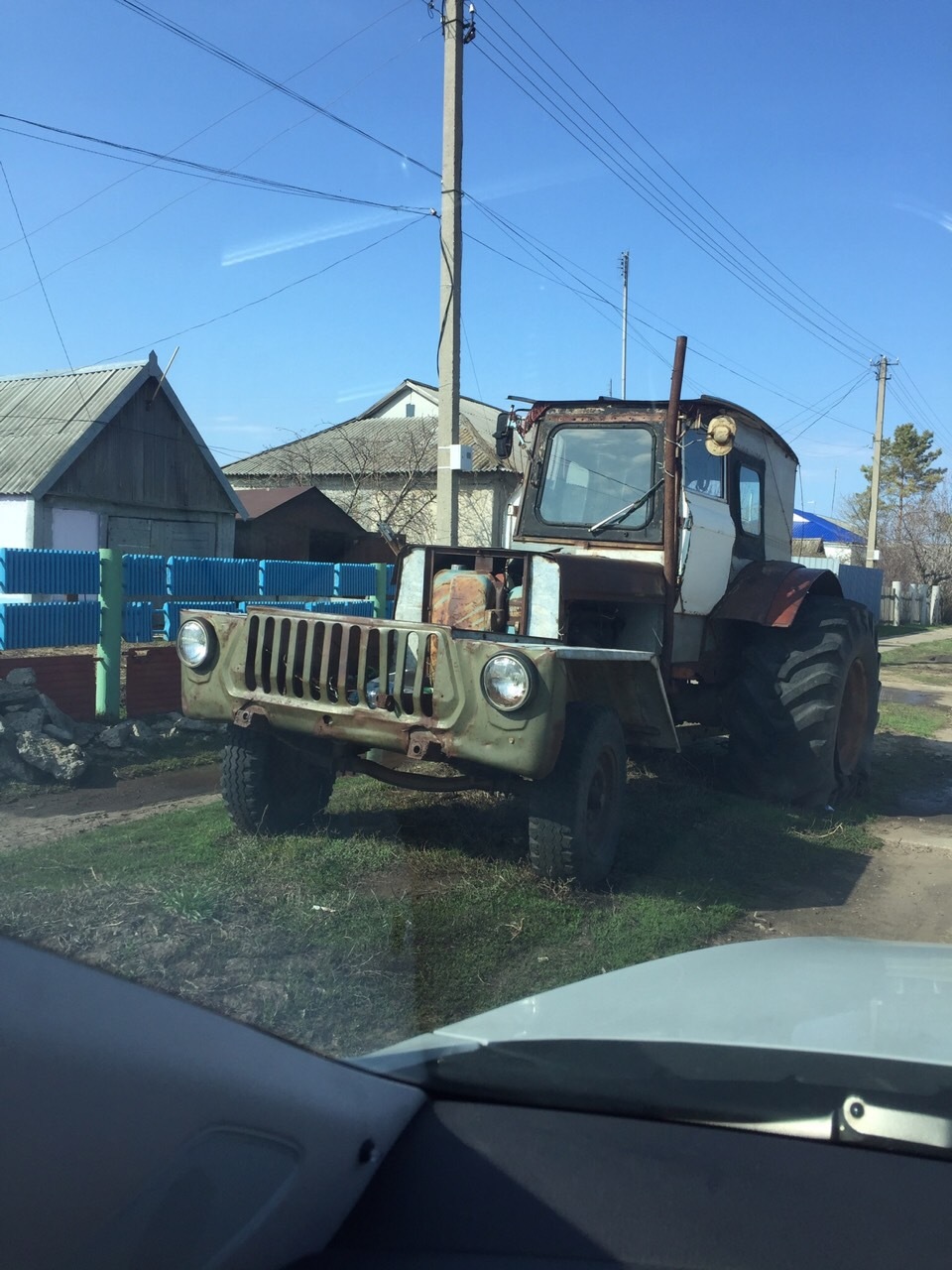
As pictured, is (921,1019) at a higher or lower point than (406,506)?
lower

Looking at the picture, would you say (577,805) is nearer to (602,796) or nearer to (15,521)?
(602,796)

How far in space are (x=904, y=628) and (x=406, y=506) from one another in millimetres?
19411

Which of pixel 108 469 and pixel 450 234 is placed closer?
pixel 450 234

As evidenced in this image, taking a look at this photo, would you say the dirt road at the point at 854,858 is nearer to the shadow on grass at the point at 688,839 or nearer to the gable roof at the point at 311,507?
the shadow on grass at the point at 688,839

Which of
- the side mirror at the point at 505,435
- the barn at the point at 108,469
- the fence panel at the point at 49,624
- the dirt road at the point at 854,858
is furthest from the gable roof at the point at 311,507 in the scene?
the side mirror at the point at 505,435

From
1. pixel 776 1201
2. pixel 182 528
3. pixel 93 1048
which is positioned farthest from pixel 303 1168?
pixel 182 528

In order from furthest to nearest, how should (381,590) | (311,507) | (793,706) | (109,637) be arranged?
(311,507)
(381,590)
(109,637)
(793,706)

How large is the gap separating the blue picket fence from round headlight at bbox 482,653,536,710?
8.18ft

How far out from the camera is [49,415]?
19.8 metres

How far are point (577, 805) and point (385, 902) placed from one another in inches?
38.2

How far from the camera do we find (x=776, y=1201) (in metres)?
1.70

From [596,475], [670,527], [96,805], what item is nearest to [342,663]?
[670,527]

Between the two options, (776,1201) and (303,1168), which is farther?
(776,1201)

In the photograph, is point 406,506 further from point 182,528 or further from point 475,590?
point 475,590
